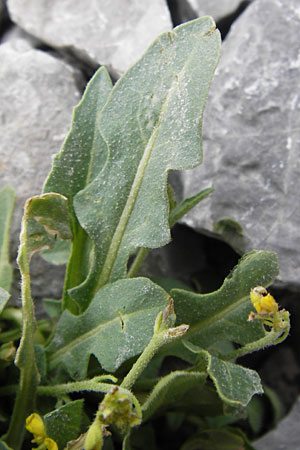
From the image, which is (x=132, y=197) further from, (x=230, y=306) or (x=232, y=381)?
(x=232, y=381)

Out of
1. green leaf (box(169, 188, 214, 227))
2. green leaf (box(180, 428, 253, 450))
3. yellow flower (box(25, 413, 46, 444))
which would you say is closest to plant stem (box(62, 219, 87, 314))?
green leaf (box(169, 188, 214, 227))

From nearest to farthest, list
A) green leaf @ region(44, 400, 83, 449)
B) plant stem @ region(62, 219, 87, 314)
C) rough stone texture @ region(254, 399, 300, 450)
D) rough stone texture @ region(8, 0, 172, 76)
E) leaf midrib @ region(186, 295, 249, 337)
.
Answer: green leaf @ region(44, 400, 83, 449), leaf midrib @ region(186, 295, 249, 337), plant stem @ region(62, 219, 87, 314), rough stone texture @ region(254, 399, 300, 450), rough stone texture @ region(8, 0, 172, 76)

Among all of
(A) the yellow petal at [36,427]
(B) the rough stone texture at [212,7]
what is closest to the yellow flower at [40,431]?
(A) the yellow petal at [36,427]

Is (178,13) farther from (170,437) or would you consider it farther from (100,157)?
(170,437)

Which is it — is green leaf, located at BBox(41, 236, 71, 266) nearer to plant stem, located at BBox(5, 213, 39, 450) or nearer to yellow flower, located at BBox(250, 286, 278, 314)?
plant stem, located at BBox(5, 213, 39, 450)

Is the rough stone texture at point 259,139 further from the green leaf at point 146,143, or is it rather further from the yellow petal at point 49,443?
the yellow petal at point 49,443

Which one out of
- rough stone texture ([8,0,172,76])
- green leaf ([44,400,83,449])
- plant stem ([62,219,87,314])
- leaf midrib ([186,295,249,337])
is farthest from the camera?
rough stone texture ([8,0,172,76])
